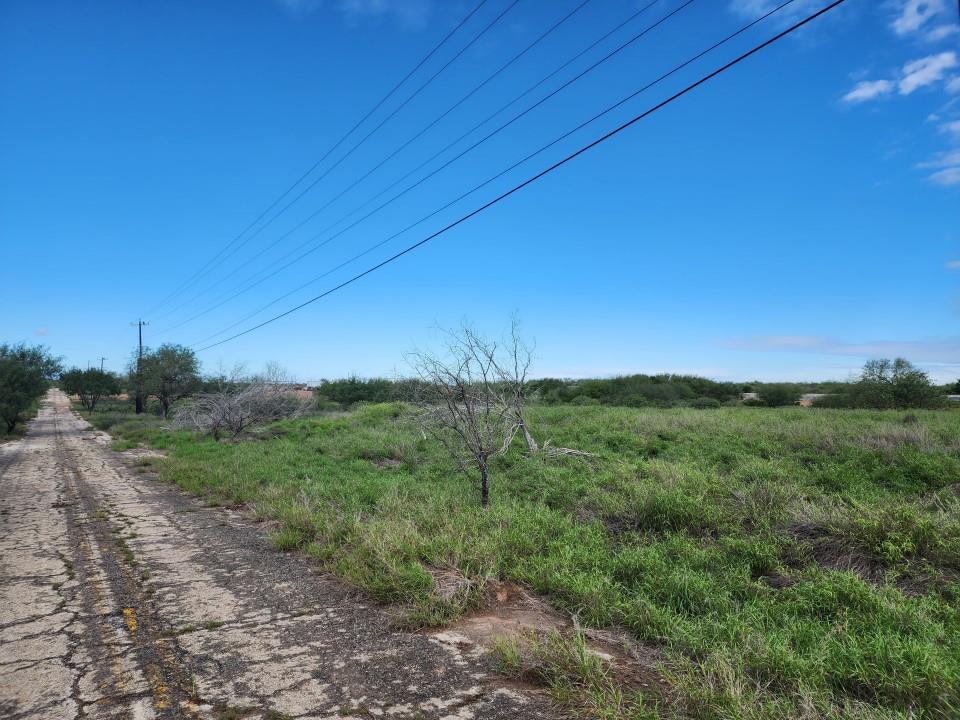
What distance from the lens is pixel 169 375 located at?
40.4 metres

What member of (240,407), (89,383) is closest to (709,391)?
(240,407)

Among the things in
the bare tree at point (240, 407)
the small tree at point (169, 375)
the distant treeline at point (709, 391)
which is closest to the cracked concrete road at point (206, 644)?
the bare tree at point (240, 407)

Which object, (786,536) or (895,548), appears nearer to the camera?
(895,548)

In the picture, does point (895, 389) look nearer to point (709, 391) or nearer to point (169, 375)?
point (709, 391)

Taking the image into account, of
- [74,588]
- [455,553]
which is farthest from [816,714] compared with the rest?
[74,588]

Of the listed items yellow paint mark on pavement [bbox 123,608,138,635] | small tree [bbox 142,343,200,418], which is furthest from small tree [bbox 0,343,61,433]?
yellow paint mark on pavement [bbox 123,608,138,635]

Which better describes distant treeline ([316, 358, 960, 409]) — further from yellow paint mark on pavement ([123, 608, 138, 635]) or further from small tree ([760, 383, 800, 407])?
yellow paint mark on pavement ([123, 608, 138, 635])

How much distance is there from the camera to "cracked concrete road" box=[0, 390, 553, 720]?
3.19 meters

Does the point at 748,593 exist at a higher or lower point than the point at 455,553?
lower

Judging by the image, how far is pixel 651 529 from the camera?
6.95 metres

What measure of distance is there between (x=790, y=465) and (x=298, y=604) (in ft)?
33.5

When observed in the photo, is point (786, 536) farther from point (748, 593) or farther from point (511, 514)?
point (511, 514)

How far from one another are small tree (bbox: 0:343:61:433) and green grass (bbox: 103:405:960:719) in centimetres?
2538

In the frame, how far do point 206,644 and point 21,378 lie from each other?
37.9m
